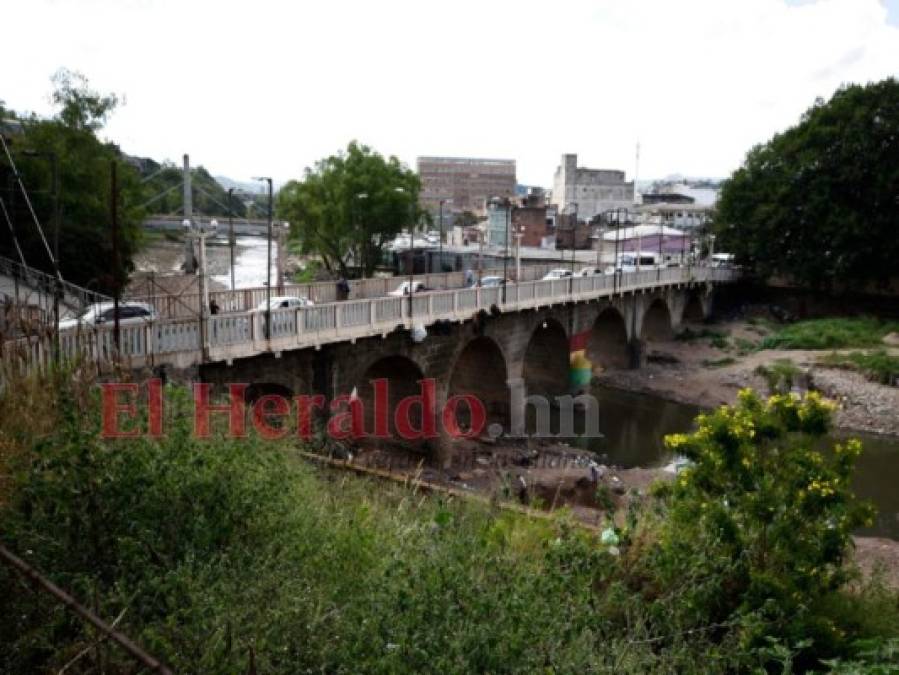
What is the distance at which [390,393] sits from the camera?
79.3ft

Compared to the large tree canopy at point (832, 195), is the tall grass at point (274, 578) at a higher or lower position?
lower

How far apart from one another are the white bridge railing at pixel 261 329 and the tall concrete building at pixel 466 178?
127m

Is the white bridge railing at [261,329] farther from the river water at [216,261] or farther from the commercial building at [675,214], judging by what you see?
the commercial building at [675,214]

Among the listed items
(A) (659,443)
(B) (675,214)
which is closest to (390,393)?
(A) (659,443)

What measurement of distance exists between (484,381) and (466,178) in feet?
427

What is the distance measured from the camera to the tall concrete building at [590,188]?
102125mm

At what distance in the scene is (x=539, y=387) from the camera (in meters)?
34.7

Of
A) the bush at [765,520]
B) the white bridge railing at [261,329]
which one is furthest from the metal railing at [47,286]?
the bush at [765,520]

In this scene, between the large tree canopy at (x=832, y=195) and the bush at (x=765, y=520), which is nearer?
the bush at (x=765, y=520)

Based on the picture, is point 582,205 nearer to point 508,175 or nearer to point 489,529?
point 508,175

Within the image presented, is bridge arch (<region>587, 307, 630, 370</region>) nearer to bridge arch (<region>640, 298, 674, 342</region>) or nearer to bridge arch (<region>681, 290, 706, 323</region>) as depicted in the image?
bridge arch (<region>640, 298, 674, 342</region>)

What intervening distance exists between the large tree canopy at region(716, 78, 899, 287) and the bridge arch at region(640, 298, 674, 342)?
6.97 meters

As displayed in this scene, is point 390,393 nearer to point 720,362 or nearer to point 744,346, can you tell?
point 720,362

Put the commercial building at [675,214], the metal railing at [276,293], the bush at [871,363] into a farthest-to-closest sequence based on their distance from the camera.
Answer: the commercial building at [675,214] < the bush at [871,363] < the metal railing at [276,293]
